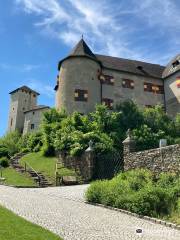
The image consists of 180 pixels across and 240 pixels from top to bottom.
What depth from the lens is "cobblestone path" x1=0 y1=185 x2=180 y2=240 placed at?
9.52 meters

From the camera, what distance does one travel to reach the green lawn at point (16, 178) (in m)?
23.8

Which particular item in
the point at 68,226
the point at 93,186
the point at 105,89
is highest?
the point at 105,89

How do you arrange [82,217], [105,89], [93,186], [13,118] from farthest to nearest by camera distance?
1. [13,118]
2. [105,89]
3. [93,186]
4. [82,217]

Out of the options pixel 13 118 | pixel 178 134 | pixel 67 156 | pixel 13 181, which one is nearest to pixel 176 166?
pixel 13 181

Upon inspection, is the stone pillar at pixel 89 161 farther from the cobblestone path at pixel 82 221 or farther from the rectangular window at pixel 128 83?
the rectangular window at pixel 128 83

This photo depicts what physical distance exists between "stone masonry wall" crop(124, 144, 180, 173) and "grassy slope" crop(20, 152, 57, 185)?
815 cm

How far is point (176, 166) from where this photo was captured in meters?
Answer: 16.1

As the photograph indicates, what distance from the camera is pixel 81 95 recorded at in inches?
1732

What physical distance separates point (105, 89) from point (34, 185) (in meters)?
24.9

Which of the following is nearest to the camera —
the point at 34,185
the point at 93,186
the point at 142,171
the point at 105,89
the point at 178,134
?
the point at 93,186

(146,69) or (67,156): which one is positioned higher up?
(146,69)

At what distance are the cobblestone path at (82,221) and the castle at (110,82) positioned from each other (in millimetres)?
29000

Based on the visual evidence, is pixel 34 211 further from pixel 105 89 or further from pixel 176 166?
pixel 105 89

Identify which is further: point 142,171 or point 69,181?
point 69,181
